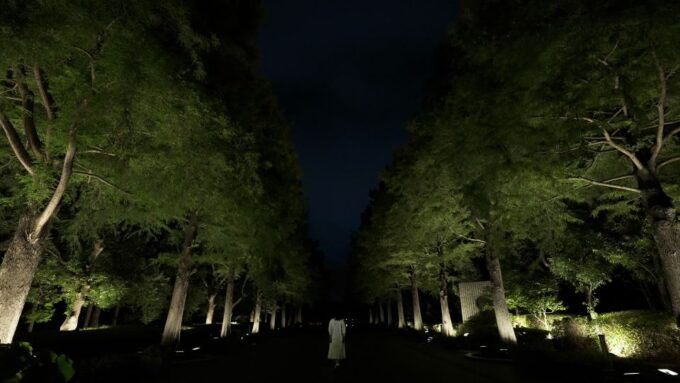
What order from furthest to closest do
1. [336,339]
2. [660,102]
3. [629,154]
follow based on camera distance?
[336,339]
[629,154]
[660,102]

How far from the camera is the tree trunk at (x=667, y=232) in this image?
8438mm

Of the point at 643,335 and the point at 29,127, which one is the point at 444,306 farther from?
the point at 29,127

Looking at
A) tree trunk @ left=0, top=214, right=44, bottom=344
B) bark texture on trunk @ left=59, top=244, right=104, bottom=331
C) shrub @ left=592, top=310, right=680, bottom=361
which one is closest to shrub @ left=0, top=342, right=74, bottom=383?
tree trunk @ left=0, top=214, right=44, bottom=344

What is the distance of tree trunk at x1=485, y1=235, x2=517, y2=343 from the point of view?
14.2m

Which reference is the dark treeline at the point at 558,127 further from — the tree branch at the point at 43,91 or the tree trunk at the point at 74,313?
the tree trunk at the point at 74,313

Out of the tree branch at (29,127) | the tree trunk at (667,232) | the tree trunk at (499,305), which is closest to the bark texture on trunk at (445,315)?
the tree trunk at (499,305)

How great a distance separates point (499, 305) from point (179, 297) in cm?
1328

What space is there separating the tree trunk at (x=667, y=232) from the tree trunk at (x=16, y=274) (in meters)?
14.8

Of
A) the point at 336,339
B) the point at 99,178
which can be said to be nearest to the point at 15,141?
the point at 99,178

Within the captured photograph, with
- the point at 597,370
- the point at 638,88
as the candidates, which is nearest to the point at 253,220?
the point at 597,370

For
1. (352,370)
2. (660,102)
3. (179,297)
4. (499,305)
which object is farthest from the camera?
(179,297)

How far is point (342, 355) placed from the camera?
39.3ft

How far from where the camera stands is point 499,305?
14.7 m

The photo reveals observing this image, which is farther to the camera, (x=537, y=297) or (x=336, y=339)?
(x=537, y=297)
